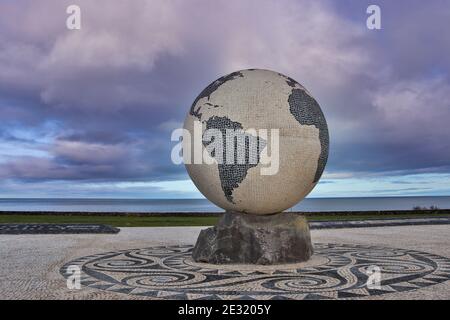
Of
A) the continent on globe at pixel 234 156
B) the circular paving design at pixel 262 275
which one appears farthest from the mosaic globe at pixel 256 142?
the circular paving design at pixel 262 275

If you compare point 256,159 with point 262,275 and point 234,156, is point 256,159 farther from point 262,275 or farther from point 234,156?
point 262,275

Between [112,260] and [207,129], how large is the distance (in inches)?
166

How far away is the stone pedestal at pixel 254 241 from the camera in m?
11.0

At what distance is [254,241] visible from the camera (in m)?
11.1

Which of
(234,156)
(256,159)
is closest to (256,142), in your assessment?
(256,159)

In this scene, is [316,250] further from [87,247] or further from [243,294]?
[87,247]

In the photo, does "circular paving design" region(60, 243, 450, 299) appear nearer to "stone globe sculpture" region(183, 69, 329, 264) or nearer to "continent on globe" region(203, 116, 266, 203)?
"stone globe sculpture" region(183, 69, 329, 264)

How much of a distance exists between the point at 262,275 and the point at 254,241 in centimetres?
154

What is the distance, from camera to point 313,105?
11539 millimetres

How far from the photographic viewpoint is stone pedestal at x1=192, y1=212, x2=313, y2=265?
11008mm

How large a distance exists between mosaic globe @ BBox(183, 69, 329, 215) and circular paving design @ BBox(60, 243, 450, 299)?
70.2 inches

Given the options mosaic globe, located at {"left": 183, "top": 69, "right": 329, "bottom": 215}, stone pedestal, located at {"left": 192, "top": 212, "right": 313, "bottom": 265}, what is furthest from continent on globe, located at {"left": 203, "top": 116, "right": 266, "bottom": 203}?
stone pedestal, located at {"left": 192, "top": 212, "right": 313, "bottom": 265}

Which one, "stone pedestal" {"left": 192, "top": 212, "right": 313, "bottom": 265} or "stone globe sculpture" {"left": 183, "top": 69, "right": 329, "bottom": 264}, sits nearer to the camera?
"stone globe sculpture" {"left": 183, "top": 69, "right": 329, "bottom": 264}

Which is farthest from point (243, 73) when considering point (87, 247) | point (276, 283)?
point (87, 247)
